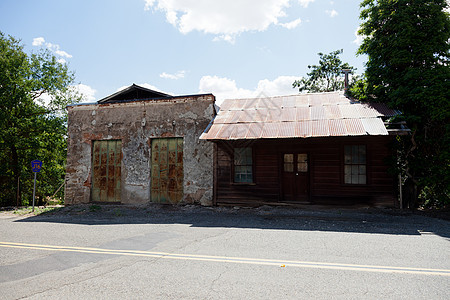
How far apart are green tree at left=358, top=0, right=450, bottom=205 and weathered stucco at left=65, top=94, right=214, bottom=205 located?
7.08 m

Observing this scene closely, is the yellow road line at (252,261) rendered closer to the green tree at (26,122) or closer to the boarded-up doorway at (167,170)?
the boarded-up doorway at (167,170)

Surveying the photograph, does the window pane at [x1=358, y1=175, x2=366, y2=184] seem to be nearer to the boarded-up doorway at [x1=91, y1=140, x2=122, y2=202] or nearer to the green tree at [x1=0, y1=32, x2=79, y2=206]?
the boarded-up doorway at [x1=91, y1=140, x2=122, y2=202]

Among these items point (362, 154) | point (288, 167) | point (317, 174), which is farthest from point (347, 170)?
point (288, 167)

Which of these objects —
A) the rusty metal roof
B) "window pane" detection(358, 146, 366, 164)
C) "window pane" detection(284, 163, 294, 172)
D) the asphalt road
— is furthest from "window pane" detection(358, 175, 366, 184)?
"window pane" detection(284, 163, 294, 172)

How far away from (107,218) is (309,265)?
24.0 feet

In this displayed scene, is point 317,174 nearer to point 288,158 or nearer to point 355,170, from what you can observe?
point 288,158

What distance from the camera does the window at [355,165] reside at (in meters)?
10.3

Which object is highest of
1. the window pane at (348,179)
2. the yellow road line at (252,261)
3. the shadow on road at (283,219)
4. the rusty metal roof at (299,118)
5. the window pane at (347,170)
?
the rusty metal roof at (299,118)

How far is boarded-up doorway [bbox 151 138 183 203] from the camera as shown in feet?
39.4

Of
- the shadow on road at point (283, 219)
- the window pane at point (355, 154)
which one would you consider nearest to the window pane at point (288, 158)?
the shadow on road at point (283, 219)

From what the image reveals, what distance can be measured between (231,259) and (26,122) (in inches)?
762

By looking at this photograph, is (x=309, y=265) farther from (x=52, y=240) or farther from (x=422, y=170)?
(x=422, y=170)

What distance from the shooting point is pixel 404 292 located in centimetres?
319

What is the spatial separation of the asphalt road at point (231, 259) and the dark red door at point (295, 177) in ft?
9.11
